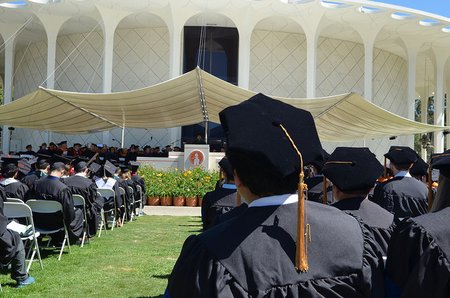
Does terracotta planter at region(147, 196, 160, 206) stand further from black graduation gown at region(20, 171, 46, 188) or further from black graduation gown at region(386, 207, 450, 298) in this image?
black graduation gown at region(386, 207, 450, 298)

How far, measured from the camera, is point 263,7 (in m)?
22.0

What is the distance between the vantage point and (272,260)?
152 centimetres

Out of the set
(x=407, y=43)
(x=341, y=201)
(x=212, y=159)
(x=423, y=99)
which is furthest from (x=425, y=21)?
(x=341, y=201)

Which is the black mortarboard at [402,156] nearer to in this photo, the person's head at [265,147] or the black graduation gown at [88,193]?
the person's head at [265,147]

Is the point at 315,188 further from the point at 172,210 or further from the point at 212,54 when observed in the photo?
the point at 212,54

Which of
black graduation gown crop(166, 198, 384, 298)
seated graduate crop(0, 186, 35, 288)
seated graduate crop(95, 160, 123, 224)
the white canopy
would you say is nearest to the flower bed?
the white canopy

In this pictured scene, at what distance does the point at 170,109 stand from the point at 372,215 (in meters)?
15.5

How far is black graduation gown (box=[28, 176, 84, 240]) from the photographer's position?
6.81 metres

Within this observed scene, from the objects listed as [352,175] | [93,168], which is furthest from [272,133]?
[93,168]

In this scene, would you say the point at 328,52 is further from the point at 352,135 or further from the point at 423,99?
the point at 423,99

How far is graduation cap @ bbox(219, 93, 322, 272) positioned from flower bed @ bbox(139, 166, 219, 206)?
13.8 metres

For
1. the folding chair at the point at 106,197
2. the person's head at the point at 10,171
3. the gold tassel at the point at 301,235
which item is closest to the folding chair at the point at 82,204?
the person's head at the point at 10,171

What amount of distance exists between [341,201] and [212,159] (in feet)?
49.3

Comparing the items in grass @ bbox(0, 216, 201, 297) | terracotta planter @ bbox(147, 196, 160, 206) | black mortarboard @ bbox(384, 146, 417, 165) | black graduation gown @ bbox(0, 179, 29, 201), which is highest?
black mortarboard @ bbox(384, 146, 417, 165)
